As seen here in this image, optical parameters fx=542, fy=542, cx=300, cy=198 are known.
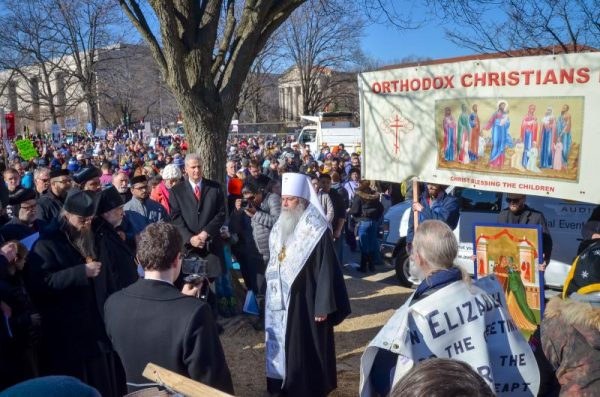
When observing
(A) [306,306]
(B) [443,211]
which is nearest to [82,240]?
(A) [306,306]

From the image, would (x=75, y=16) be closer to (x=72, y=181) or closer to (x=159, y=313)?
(x=72, y=181)

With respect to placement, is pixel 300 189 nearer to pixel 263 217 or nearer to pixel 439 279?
pixel 439 279

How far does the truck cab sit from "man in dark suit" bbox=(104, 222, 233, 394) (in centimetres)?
458

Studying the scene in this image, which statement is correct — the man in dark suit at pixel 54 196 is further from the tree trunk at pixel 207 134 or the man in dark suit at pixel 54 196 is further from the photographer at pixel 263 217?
the photographer at pixel 263 217

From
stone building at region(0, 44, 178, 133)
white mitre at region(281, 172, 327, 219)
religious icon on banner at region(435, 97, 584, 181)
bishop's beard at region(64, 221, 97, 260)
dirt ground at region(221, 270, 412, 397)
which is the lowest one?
dirt ground at region(221, 270, 412, 397)

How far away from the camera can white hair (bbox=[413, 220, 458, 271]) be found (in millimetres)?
2836

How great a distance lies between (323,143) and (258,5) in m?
20.6

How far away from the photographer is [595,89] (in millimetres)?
4359

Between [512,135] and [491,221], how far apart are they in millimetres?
3118

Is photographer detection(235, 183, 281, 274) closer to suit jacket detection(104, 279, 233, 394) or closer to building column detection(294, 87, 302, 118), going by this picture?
suit jacket detection(104, 279, 233, 394)

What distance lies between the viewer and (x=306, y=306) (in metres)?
4.51

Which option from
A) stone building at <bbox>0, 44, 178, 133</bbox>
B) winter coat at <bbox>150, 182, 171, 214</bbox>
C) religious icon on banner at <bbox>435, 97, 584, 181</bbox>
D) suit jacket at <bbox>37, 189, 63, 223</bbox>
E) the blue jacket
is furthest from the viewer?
stone building at <bbox>0, 44, 178, 133</bbox>

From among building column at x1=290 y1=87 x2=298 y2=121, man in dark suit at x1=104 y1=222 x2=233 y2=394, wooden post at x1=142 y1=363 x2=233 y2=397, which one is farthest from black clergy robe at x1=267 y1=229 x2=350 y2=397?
building column at x1=290 y1=87 x2=298 y2=121

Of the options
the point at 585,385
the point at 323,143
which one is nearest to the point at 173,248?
the point at 585,385
